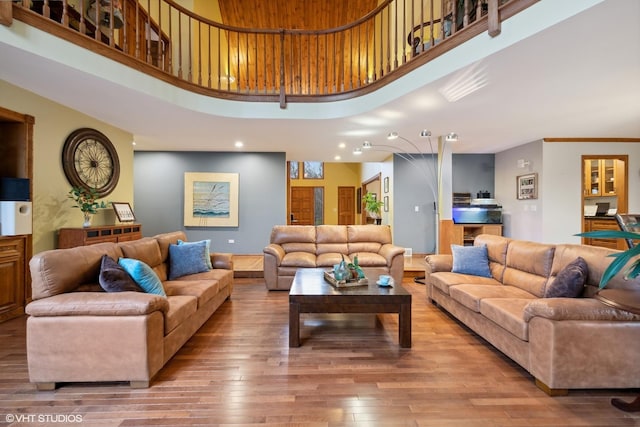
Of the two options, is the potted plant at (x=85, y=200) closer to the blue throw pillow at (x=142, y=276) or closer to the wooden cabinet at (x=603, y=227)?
the blue throw pillow at (x=142, y=276)

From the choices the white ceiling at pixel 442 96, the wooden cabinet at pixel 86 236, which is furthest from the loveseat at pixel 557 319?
the wooden cabinet at pixel 86 236

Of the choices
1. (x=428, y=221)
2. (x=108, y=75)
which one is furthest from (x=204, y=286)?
(x=428, y=221)

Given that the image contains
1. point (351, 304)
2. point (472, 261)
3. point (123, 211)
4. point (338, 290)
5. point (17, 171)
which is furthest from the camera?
point (123, 211)

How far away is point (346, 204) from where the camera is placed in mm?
12141

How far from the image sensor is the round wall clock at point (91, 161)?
401cm

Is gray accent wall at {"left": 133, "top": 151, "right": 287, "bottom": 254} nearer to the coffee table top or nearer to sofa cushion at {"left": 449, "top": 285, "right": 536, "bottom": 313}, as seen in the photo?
the coffee table top

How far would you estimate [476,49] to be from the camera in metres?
2.66

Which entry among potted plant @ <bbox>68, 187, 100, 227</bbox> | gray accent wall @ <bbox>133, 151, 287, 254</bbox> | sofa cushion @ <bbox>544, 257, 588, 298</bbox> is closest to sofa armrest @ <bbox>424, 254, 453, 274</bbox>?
sofa cushion @ <bbox>544, 257, 588, 298</bbox>

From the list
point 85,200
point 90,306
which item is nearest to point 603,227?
point 90,306

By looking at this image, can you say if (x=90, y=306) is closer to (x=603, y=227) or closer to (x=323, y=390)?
(x=323, y=390)

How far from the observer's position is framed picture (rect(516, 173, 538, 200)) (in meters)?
5.57

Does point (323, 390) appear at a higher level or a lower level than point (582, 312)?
lower

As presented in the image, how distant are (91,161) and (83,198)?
76 cm

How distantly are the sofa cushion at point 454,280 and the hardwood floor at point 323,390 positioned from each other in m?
0.55
